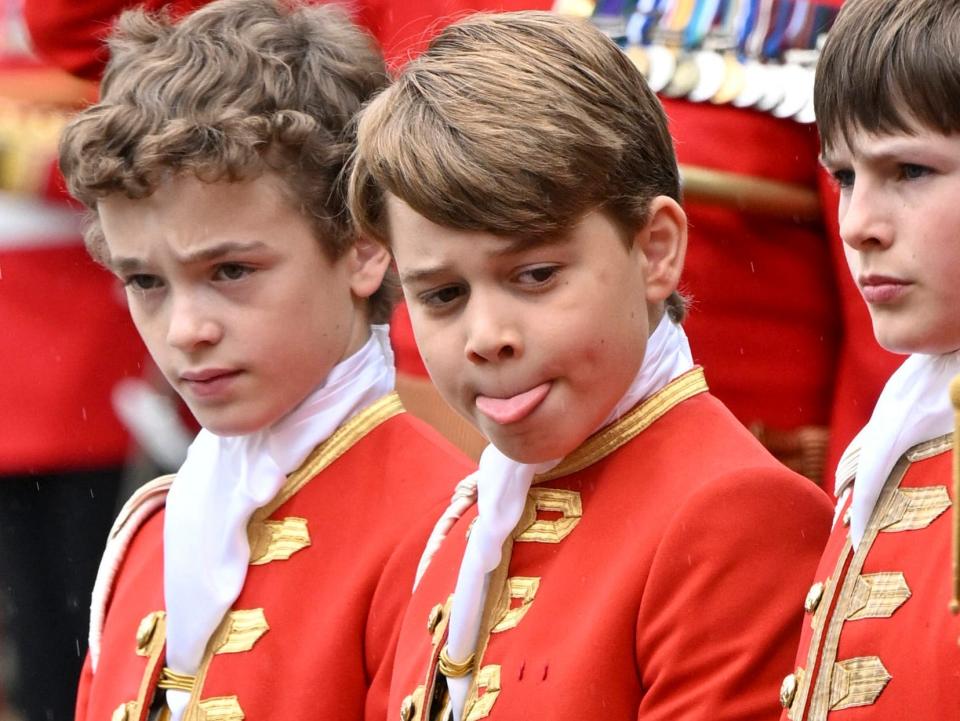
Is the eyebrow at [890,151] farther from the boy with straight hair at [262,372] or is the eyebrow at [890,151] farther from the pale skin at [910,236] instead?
the boy with straight hair at [262,372]

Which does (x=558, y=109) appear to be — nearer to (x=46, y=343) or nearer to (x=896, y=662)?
(x=896, y=662)

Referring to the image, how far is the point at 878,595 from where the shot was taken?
2.22 meters

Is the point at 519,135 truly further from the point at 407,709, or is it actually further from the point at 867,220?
the point at 407,709

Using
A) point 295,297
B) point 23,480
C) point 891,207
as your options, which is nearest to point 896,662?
point 891,207

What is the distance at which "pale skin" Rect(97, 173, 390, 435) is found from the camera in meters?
2.88

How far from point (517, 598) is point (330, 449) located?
516 millimetres


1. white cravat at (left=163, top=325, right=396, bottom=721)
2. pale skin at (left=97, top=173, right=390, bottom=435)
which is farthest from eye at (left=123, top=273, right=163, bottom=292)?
white cravat at (left=163, top=325, right=396, bottom=721)

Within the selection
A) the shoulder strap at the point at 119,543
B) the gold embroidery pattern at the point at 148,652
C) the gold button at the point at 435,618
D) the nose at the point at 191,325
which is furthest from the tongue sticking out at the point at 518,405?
the shoulder strap at the point at 119,543

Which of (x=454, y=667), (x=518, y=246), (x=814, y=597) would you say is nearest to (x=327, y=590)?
(x=454, y=667)

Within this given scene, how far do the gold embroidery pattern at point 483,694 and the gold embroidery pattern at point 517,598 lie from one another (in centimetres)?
5

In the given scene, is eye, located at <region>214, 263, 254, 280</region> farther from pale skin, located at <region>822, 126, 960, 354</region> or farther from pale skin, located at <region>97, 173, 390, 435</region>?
pale skin, located at <region>822, 126, 960, 354</region>

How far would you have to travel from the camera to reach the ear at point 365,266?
299 centimetres

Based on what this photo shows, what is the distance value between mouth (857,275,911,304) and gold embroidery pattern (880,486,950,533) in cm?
21

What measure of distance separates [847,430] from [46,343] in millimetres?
1597
